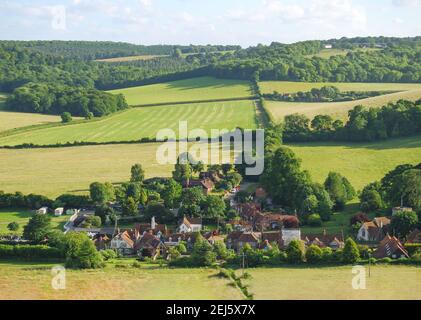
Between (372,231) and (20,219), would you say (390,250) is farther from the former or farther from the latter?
(20,219)

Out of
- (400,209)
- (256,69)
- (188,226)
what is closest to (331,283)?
(400,209)

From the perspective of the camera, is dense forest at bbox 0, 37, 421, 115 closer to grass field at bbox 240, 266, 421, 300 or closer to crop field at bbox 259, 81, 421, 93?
crop field at bbox 259, 81, 421, 93

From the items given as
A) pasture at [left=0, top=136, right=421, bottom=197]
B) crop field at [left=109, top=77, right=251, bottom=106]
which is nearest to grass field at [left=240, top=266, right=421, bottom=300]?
pasture at [left=0, top=136, right=421, bottom=197]

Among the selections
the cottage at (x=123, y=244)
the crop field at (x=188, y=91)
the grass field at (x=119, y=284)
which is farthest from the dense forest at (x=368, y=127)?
the grass field at (x=119, y=284)

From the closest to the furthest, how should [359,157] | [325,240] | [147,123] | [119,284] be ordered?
[119,284]
[325,240]
[359,157]
[147,123]

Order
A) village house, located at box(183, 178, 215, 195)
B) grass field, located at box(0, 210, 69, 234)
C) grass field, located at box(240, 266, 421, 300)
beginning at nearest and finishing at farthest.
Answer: grass field, located at box(240, 266, 421, 300), grass field, located at box(0, 210, 69, 234), village house, located at box(183, 178, 215, 195)

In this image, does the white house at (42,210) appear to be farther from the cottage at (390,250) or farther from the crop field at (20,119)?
the crop field at (20,119)

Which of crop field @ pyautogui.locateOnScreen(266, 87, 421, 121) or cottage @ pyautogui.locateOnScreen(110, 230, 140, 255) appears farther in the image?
crop field @ pyautogui.locateOnScreen(266, 87, 421, 121)
